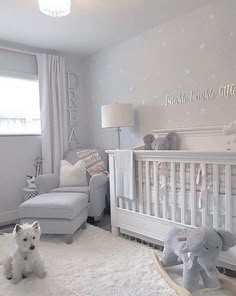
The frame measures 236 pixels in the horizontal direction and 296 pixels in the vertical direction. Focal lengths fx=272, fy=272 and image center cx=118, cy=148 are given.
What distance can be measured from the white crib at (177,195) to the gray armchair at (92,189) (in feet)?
0.98

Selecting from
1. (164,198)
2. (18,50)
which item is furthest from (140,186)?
(18,50)

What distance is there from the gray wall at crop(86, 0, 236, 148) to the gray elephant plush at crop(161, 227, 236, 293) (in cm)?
119

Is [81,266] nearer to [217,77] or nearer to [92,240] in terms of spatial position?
[92,240]

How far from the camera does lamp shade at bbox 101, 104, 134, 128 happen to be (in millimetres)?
3018

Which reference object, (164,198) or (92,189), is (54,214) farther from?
(164,198)

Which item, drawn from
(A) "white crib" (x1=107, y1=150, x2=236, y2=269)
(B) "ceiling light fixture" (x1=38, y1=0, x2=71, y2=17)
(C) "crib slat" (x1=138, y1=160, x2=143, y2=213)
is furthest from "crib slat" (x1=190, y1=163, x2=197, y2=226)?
(B) "ceiling light fixture" (x1=38, y1=0, x2=71, y2=17)

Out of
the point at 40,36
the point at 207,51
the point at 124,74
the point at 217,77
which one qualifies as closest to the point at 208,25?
the point at 207,51

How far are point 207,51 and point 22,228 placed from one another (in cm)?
220

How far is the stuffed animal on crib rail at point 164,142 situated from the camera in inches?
106

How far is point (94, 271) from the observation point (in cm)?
195

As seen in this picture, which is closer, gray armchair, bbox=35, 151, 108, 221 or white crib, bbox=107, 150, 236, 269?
white crib, bbox=107, 150, 236, 269

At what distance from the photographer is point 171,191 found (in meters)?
2.18

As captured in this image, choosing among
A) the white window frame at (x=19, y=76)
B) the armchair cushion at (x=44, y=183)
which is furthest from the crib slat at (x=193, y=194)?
the white window frame at (x=19, y=76)

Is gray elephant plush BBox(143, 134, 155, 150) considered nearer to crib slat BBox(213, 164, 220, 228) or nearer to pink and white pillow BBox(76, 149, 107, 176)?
pink and white pillow BBox(76, 149, 107, 176)
